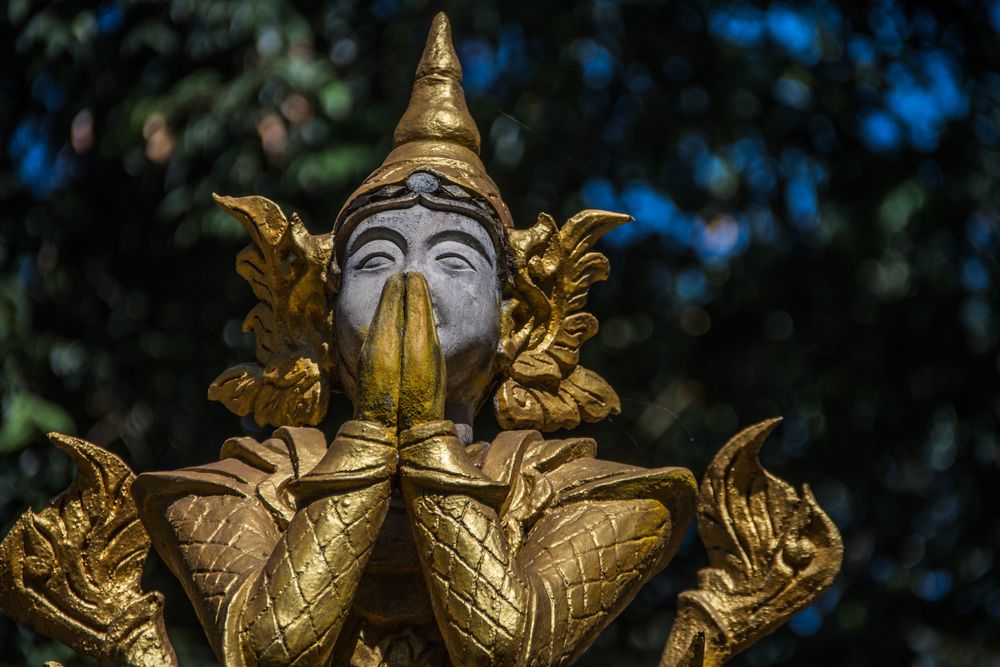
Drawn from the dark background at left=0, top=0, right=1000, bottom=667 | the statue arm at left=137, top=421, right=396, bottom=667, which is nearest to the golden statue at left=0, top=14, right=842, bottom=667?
the statue arm at left=137, top=421, right=396, bottom=667

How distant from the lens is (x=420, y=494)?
446cm

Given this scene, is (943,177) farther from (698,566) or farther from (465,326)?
(465,326)

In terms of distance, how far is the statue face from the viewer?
4988 mm

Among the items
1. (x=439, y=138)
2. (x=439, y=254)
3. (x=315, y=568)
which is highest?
(x=439, y=138)

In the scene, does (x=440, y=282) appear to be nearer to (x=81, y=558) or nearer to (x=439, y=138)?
(x=439, y=138)

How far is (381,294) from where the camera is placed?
4.74m

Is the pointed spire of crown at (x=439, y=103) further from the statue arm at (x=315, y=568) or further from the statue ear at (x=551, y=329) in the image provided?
the statue arm at (x=315, y=568)

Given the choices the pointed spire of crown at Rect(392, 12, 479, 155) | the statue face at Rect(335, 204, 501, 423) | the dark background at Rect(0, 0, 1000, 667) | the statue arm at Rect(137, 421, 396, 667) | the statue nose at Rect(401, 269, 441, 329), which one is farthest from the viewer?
the dark background at Rect(0, 0, 1000, 667)

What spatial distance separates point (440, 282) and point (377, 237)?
0.23 meters

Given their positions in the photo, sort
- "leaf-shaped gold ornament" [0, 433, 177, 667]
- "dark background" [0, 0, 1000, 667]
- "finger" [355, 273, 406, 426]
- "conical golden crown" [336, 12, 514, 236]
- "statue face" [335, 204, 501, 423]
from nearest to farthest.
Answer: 1. "finger" [355, 273, 406, 426]
2. "statue face" [335, 204, 501, 423]
3. "leaf-shaped gold ornament" [0, 433, 177, 667]
4. "conical golden crown" [336, 12, 514, 236]
5. "dark background" [0, 0, 1000, 667]

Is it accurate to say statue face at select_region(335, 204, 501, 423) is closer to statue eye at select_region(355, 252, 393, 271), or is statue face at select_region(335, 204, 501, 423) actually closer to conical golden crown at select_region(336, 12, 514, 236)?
statue eye at select_region(355, 252, 393, 271)

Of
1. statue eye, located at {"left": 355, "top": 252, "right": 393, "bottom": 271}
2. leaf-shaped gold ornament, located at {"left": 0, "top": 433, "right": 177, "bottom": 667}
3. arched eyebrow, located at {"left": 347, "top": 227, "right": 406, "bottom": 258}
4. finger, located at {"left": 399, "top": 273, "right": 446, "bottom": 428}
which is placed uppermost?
Answer: arched eyebrow, located at {"left": 347, "top": 227, "right": 406, "bottom": 258}

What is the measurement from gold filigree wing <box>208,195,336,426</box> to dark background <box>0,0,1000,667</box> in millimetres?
2189

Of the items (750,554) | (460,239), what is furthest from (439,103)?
(750,554)
